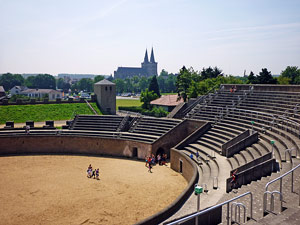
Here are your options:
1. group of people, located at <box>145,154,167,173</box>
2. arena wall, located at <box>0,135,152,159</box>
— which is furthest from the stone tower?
group of people, located at <box>145,154,167,173</box>

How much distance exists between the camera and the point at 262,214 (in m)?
10.4

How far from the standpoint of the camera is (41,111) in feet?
152

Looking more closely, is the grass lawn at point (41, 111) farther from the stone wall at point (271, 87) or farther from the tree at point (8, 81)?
the tree at point (8, 81)

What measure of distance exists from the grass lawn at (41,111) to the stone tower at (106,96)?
4.66 ft

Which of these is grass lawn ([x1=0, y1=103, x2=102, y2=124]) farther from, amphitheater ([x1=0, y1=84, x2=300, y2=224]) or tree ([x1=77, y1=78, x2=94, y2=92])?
tree ([x1=77, y1=78, x2=94, y2=92])

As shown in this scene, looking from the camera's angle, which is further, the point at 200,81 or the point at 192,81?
the point at 200,81

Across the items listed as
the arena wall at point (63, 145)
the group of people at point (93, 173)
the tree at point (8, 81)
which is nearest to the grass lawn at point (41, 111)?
the arena wall at point (63, 145)

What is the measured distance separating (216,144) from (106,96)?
1155 inches

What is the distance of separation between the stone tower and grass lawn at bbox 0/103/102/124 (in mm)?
1421

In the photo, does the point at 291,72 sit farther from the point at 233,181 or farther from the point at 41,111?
the point at 233,181

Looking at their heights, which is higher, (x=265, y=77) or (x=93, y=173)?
(x=265, y=77)

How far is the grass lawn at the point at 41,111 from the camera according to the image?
1704 inches

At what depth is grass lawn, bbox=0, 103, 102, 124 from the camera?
43.3 m

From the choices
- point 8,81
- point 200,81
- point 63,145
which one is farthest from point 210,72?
point 8,81
